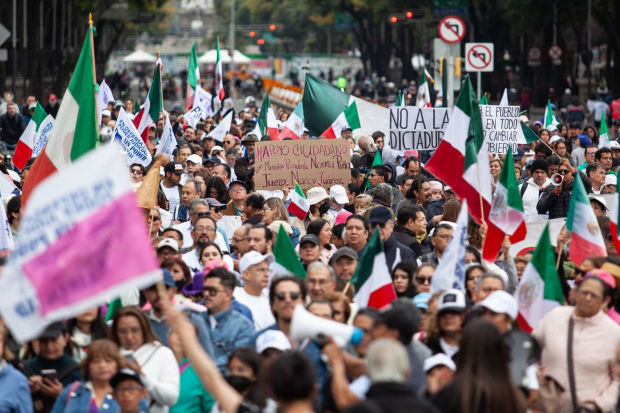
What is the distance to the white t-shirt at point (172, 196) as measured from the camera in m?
11.9

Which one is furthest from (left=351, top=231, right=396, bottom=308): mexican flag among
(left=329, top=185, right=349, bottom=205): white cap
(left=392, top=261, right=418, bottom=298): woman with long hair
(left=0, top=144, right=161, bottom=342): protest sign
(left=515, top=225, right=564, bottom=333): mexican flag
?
(left=329, top=185, right=349, bottom=205): white cap

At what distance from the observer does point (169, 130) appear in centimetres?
1520

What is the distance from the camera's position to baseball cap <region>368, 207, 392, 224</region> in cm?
874

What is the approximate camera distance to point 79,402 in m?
5.50

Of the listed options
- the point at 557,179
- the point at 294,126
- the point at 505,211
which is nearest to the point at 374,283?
the point at 505,211

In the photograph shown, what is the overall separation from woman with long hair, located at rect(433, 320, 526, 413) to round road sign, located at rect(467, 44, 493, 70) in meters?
13.5

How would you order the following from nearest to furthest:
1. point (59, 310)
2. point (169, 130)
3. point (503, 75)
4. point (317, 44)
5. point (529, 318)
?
point (59, 310) → point (529, 318) → point (169, 130) → point (503, 75) → point (317, 44)

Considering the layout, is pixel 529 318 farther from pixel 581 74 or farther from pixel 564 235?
pixel 581 74

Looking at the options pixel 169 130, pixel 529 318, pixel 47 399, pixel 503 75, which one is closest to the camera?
pixel 47 399

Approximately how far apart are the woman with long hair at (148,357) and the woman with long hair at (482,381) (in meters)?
1.64

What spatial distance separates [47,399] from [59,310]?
1.56m

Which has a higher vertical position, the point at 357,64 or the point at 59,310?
the point at 357,64

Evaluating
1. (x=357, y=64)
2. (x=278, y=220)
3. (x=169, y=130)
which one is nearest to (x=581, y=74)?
(x=357, y=64)

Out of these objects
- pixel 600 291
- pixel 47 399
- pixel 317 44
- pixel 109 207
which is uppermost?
pixel 317 44
